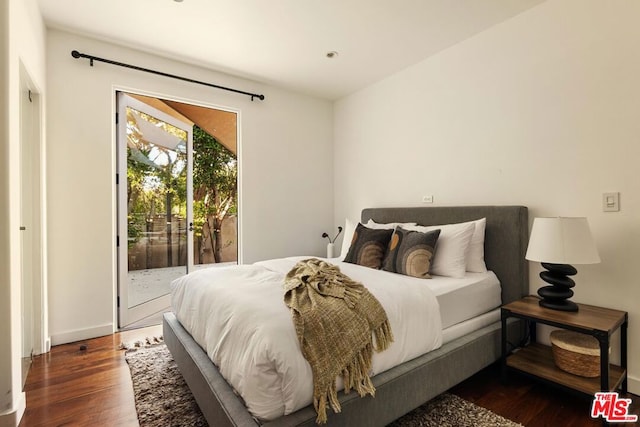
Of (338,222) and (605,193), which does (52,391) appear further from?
(605,193)

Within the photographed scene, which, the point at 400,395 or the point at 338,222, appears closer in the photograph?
the point at 400,395

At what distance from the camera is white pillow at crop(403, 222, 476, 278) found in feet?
7.97

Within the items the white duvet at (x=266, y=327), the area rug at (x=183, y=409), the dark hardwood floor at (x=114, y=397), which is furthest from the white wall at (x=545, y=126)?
the white duvet at (x=266, y=327)

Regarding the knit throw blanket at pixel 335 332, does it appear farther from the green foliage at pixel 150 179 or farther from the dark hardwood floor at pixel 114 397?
the green foliage at pixel 150 179

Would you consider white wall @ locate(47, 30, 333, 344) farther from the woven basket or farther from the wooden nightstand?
the woven basket

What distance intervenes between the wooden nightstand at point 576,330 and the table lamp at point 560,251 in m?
0.10

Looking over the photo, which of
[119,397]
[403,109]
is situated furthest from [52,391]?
[403,109]

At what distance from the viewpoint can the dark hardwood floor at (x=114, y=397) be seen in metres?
1.76

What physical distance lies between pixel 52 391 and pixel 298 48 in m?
3.26

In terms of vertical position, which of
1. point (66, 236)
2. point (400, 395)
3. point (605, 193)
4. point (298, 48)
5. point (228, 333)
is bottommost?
point (400, 395)

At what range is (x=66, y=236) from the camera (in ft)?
9.21

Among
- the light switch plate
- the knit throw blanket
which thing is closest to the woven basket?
the light switch plate

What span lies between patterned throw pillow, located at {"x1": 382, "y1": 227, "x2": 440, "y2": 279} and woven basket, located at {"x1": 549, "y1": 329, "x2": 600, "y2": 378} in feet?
2.80
